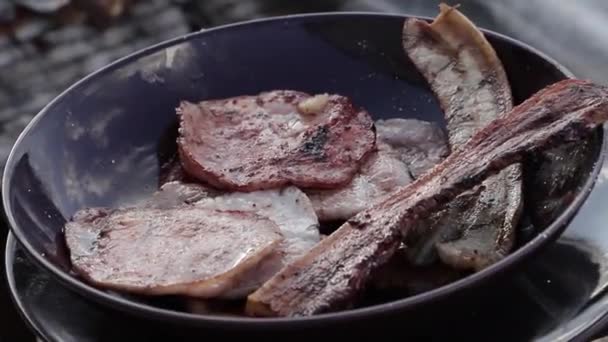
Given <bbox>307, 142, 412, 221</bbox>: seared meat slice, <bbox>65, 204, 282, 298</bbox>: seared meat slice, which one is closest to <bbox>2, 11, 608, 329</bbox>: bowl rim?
<bbox>65, 204, 282, 298</bbox>: seared meat slice

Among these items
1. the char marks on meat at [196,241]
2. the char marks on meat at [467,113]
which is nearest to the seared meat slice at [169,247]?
the char marks on meat at [196,241]

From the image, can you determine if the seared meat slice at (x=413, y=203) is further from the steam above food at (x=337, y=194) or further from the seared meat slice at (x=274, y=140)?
the seared meat slice at (x=274, y=140)

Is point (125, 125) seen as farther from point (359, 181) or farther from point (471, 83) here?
point (471, 83)

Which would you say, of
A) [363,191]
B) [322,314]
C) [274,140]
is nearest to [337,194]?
[363,191]

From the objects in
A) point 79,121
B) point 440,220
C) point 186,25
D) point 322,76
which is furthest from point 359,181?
point 186,25

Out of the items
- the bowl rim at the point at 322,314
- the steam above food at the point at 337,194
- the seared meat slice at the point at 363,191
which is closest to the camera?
the bowl rim at the point at 322,314

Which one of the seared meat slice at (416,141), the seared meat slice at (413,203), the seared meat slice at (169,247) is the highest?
the seared meat slice at (413,203)

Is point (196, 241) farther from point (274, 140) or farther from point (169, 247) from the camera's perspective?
point (274, 140)
